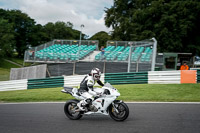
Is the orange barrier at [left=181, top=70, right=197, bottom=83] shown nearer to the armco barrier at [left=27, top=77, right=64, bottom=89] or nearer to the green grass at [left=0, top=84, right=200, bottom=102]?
the green grass at [left=0, top=84, right=200, bottom=102]

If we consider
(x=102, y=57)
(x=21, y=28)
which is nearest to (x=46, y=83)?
(x=102, y=57)

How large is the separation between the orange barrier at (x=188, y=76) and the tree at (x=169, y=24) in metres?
16.9

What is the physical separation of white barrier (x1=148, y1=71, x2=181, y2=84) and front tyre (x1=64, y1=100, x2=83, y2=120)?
7.43 m

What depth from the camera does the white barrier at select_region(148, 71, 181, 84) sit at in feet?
41.2

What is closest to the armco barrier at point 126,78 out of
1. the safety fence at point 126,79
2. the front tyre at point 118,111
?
the safety fence at point 126,79

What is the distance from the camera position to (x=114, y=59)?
1836cm

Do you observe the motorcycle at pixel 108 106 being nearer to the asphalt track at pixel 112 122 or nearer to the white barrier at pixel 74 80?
the asphalt track at pixel 112 122

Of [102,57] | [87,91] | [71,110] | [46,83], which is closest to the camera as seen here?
[87,91]


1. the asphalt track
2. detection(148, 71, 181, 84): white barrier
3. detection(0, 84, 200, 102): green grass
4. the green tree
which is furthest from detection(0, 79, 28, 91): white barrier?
the green tree

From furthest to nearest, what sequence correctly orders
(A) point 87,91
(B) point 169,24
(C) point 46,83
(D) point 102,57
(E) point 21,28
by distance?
1. (E) point 21,28
2. (B) point 169,24
3. (D) point 102,57
4. (C) point 46,83
5. (A) point 87,91

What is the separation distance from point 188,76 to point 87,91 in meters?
8.27

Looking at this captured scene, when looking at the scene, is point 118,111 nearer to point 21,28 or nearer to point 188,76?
point 188,76

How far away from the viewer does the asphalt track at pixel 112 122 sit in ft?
17.8

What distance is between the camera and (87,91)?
6742 millimetres
